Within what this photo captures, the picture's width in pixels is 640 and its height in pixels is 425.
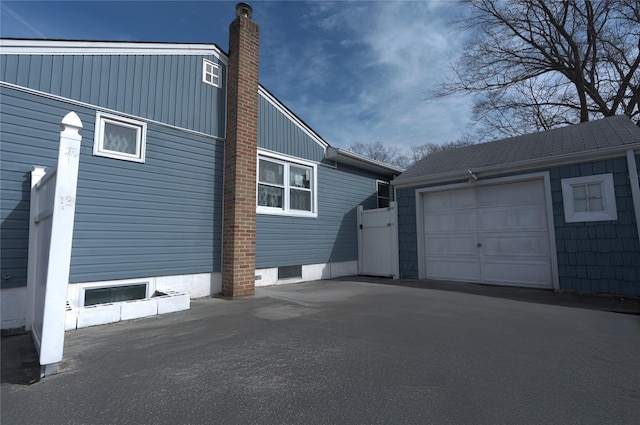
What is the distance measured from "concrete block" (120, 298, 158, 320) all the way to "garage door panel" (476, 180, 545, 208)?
300 inches

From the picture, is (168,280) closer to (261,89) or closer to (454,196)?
(261,89)

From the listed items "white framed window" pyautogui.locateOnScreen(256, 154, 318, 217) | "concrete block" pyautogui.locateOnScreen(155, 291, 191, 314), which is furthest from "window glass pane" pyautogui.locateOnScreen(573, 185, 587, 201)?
"concrete block" pyautogui.locateOnScreen(155, 291, 191, 314)

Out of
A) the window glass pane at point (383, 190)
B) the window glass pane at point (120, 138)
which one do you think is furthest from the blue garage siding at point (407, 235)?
the window glass pane at point (120, 138)

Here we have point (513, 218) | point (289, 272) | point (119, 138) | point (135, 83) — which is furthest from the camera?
point (289, 272)

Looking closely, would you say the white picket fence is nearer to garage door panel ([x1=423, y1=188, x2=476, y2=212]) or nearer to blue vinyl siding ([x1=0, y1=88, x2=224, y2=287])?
blue vinyl siding ([x1=0, y1=88, x2=224, y2=287])

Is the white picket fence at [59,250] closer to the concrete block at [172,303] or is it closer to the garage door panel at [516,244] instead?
the concrete block at [172,303]

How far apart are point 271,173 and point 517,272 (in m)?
6.31

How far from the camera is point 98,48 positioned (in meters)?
5.39

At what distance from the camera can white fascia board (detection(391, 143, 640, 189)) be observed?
6434 mm

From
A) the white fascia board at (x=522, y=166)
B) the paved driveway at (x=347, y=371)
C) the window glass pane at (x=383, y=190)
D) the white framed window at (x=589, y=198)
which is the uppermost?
the window glass pane at (x=383, y=190)

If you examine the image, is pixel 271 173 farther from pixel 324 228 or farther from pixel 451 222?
pixel 451 222

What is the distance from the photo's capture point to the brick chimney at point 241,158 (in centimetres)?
648

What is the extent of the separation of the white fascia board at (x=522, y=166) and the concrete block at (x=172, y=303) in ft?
21.7

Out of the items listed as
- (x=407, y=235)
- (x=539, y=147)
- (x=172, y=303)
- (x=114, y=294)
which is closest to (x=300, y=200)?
(x=407, y=235)
